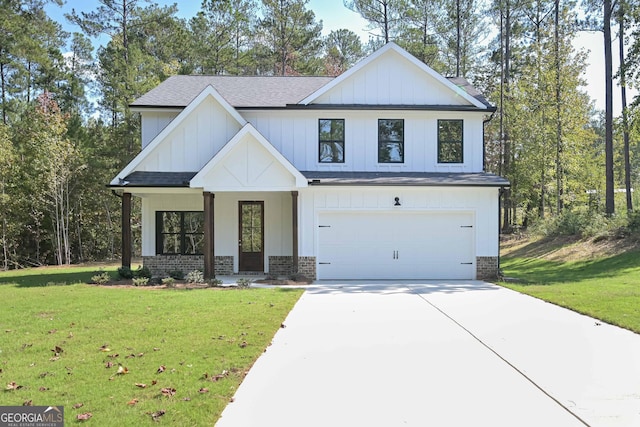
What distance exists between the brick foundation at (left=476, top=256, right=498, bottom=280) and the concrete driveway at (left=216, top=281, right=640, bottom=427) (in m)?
6.10

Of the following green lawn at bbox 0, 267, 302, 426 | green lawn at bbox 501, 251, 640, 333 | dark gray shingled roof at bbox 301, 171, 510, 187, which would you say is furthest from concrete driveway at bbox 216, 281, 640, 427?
dark gray shingled roof at bbox 301, 171, 510, 187

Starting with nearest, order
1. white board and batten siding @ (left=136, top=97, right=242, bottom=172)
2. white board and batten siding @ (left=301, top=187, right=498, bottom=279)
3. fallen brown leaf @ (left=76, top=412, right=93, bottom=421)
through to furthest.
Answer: fallen brown leaf @ (left=76, top=412, right=93, bottom=421) → white board and batten siding @ (left=301, top=187, right=498, bottom=279) → white board and batten siding @ (left=136, top=97, right=242, bottom=172)

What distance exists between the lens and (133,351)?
6508mm

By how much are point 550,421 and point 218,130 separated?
46.6 feet

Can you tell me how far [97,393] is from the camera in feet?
16.1

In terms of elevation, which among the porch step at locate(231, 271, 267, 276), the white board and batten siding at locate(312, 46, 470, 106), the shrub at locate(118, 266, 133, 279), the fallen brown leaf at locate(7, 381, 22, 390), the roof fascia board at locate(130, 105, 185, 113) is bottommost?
the porch step at locate(231, 271, 267, 276)

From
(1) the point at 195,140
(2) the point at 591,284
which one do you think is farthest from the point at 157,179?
(2) the point at 591,284

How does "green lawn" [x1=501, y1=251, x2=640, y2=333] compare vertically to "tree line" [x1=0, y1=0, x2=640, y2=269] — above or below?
below

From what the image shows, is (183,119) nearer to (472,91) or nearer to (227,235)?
(227,235)

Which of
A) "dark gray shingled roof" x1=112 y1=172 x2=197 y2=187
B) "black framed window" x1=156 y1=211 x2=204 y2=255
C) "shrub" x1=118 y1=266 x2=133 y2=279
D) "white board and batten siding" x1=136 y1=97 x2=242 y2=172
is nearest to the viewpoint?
"shrub" x1=118 y1=266 x2=133 y2=279

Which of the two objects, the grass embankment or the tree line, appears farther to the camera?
the tree line

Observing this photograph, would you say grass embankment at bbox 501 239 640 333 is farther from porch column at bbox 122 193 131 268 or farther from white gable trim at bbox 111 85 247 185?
porch column at bbox 122 193 131 268

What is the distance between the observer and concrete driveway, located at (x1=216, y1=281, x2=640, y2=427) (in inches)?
179

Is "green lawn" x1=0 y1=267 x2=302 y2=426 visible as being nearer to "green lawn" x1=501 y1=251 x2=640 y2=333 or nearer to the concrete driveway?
the concrete driveway
